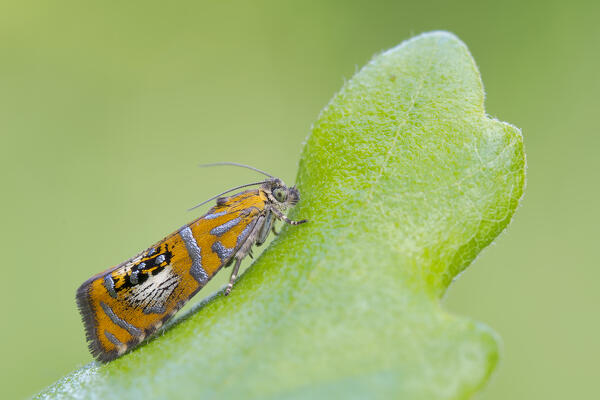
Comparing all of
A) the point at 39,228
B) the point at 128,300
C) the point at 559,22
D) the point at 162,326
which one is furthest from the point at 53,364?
the point at 559,22

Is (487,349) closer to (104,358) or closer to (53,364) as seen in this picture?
(104,358)

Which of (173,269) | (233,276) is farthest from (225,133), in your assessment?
(233,276)

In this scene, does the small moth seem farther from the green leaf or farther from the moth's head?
the green leaf

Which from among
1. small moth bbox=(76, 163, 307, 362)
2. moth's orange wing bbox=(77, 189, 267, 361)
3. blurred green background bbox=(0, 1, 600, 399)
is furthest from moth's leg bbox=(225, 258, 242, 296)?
blurred green background bbox=(0, 1, 600, 399)

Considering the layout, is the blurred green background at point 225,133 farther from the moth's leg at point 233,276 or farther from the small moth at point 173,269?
the moth's leg at point 233,276

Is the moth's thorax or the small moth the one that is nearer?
the small moth
